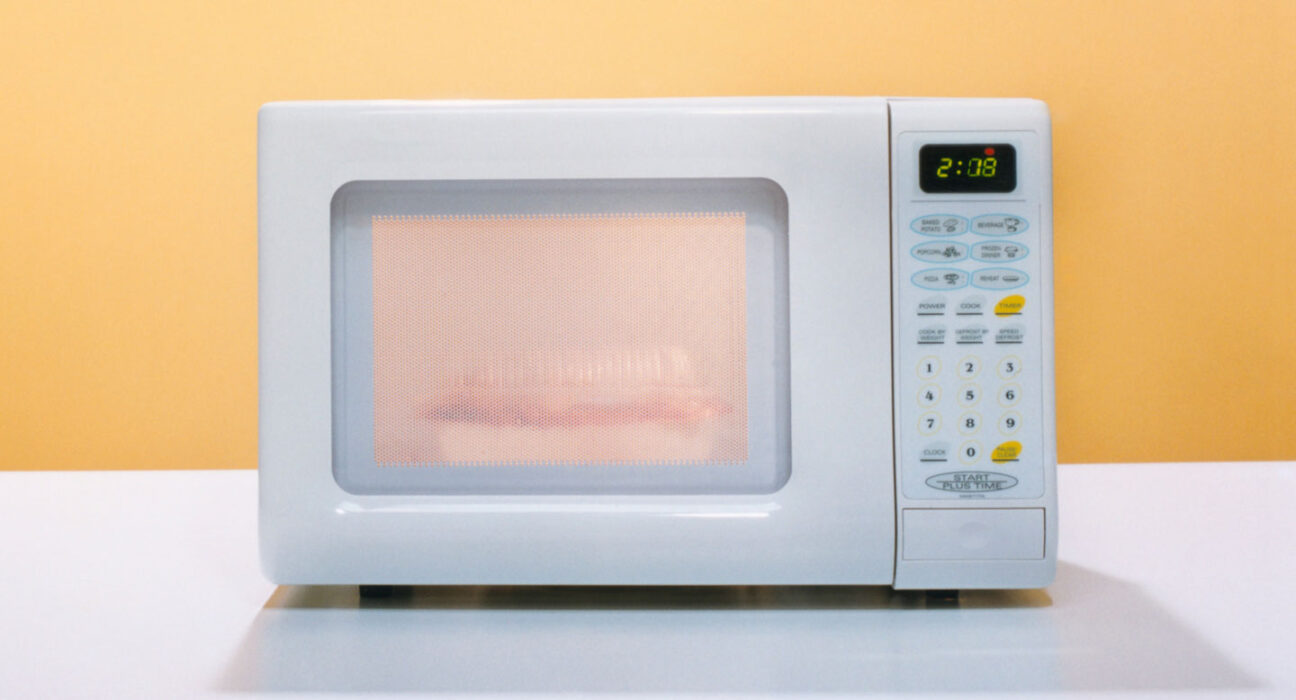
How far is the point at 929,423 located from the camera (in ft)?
1.51

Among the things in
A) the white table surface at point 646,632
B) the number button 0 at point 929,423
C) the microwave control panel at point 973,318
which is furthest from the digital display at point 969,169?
the white table surface at point 646,632

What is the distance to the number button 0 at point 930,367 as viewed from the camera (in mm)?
461

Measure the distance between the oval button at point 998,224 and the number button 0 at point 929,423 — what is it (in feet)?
0.32

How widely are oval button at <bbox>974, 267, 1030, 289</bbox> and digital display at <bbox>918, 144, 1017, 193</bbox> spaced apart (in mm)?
42

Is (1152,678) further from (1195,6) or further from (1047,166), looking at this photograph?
(1195,6)

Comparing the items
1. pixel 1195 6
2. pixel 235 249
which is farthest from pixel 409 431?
pixel 1195 6

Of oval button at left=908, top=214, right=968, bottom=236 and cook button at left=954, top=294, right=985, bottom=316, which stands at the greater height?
oval button at left=908, top=214, right=968, bottom=236

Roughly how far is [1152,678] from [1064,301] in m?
1.31

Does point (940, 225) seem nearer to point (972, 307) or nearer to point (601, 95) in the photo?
point (972, 307)

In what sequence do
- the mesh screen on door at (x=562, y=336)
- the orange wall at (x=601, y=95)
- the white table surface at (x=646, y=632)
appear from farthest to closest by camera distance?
the orange wall at (x=601, y=95)
the mesh screen on door at (x=562, y=336)
the white table surface at (x=646, y=632)

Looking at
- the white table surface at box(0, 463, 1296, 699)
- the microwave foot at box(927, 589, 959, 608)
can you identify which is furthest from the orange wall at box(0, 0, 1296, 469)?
the microwave foot at box(927, 589, 959, 608)

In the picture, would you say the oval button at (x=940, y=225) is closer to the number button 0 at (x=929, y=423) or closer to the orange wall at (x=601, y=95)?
the number button 0 at (x=929, y=423)

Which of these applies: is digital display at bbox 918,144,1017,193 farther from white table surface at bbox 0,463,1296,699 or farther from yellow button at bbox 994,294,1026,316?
white table surface at bbox 0,463,1296,699

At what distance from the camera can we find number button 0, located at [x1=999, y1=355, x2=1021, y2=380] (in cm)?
46
